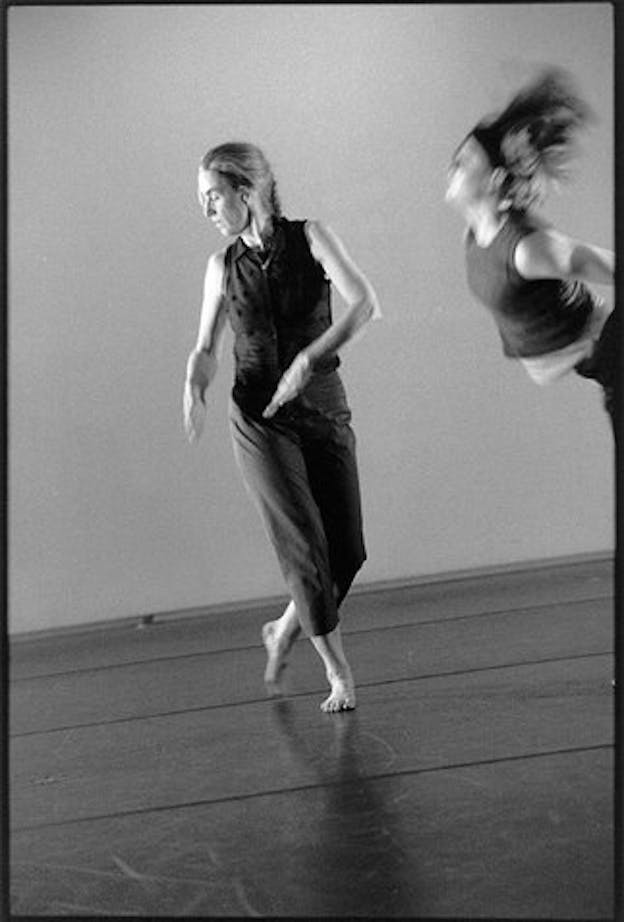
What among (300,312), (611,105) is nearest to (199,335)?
(300,312)

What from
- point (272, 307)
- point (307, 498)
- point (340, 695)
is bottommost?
point (340, 695)

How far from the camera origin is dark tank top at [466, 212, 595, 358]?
1.56 m

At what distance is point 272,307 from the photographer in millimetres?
1588

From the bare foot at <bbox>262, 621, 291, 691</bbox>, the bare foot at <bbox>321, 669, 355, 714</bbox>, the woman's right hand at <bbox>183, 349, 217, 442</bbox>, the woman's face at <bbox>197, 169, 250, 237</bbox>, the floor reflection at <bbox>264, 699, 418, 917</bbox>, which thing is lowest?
the floor reflection at <bbox>264, 699, 418, 917</bbox>

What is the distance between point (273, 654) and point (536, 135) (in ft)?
2.43

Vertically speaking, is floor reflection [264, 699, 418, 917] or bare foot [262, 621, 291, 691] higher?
bare foot [262, 621, 291, 691]

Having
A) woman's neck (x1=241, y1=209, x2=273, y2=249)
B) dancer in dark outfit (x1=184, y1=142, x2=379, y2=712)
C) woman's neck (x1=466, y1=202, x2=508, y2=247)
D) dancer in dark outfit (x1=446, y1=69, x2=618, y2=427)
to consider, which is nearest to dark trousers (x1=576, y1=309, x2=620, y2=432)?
dancer in dark outfit (x1=446, y1=69, x2=618, y2=427)

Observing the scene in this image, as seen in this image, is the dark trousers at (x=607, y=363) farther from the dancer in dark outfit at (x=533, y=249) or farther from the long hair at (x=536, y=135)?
the long hair at (x=536, y=135)

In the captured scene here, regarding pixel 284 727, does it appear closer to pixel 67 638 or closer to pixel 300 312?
pixel 67 638

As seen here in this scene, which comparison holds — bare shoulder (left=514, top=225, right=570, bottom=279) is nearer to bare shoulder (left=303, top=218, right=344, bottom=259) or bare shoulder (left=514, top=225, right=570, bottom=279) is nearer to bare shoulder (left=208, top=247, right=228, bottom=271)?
bare shoulder (left=303, top=218, right=344, bottom=259)

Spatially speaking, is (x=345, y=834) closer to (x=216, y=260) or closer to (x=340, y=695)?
(x=340, y=695)

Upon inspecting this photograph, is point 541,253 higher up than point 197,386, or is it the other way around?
point 541,253

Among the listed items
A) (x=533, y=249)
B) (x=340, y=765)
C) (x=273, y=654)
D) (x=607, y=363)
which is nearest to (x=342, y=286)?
(x=533, y=249)

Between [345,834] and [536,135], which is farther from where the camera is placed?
[536,135]
